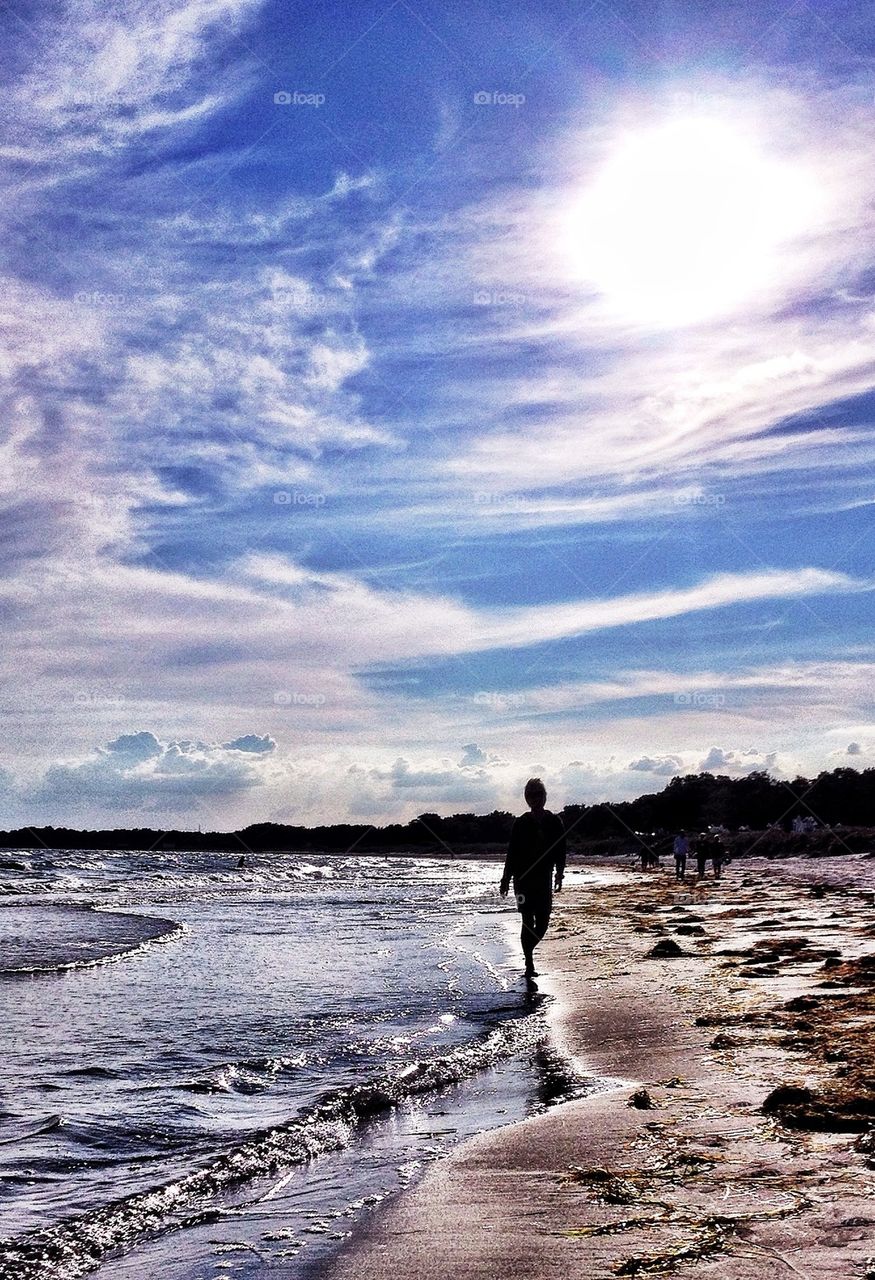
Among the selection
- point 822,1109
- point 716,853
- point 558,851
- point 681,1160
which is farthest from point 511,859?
point 716,853

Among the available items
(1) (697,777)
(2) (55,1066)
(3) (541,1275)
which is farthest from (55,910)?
(1) (697,777)

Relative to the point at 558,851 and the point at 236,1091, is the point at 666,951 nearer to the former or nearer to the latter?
the point at 558,851

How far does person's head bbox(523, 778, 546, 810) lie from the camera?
43.0 feet

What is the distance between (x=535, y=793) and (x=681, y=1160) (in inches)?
322

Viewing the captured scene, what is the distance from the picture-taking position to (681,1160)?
4.95 m

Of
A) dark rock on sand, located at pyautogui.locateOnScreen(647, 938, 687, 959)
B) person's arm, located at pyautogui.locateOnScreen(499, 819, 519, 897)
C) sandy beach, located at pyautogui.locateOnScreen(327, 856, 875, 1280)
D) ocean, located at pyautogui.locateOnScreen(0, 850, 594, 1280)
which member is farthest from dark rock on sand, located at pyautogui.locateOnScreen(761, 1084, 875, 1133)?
dark rock on sand, located at pyautogui.locateOnScreen(647, 938, 687, 959)

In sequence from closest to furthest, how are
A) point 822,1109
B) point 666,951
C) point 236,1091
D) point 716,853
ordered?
point 822,1109 → point 236,1091 → point 666,951 → point 716,853

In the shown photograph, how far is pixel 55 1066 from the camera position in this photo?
8367 mm

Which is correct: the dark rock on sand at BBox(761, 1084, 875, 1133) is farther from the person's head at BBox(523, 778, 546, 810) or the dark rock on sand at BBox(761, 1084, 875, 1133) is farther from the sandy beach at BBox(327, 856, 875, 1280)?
the person's head at BBox(523, 778, 546, 810)

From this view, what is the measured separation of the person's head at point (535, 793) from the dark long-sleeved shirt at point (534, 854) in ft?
0.55

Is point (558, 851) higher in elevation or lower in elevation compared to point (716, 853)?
higher

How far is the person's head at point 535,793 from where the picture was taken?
516 inches

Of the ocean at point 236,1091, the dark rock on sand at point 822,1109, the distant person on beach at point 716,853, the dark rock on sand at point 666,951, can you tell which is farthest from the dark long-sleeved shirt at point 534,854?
the distant person on beach at point 716,853

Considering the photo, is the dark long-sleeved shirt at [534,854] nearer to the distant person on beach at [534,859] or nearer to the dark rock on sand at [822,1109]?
the distant person on beach at [534,859]
